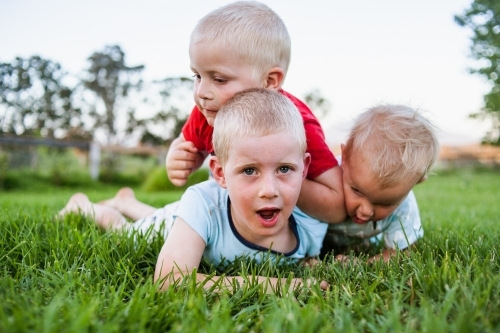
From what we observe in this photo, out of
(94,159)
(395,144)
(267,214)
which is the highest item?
(395,144)

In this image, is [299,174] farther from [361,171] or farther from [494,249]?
[494,249]

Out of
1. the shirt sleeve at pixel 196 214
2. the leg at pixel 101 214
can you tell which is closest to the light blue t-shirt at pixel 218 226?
the shirt sleeve at pixel 196 214

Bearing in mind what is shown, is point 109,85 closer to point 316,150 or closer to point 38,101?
point 38,101

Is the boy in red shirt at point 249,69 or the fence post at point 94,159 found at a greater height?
the boy in red shirt at point 249,69

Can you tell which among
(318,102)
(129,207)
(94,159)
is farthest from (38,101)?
(318,102)

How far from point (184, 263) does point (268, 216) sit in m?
0.45

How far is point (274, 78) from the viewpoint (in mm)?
2627

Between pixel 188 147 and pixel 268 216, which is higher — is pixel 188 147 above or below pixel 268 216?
above

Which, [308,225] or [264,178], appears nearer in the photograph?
[264,178]

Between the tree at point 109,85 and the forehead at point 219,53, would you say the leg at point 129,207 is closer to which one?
the forehead at point 219,53

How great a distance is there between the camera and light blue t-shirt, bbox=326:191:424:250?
276 cm

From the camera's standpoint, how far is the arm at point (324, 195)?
7.94 feet

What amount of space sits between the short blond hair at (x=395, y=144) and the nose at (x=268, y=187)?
62 centimetres

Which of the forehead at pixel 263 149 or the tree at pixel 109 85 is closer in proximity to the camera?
the forehead at pixel 263 149
